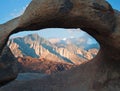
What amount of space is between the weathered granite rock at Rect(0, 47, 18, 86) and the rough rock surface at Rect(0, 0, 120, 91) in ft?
3.75

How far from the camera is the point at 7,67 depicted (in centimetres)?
819

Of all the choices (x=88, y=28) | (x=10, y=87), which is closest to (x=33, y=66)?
(x=10, y=87)

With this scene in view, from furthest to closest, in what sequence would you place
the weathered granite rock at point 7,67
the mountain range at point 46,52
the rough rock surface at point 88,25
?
1. the mountain range at point 46,52
2. the weathered granite rock at point 7,67
3. the rough rock surface at point 88,25

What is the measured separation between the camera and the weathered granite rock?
8.09 m

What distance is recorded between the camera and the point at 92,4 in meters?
7.03

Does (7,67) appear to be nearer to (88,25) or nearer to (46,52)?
(88,25)

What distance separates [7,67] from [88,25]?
228 centimetres

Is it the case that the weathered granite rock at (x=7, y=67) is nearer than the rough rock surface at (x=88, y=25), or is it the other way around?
the rough rock surface at (x=88, y=25)

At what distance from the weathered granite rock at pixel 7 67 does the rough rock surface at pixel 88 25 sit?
1.14m

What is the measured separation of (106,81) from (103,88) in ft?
0.65

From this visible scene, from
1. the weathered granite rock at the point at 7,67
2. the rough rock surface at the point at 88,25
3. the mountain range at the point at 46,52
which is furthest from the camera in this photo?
the mountain range at the point at 46,52

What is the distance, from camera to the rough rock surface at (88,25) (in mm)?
6809

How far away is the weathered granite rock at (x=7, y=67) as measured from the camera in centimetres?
809

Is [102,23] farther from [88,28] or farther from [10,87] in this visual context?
[10,87]
